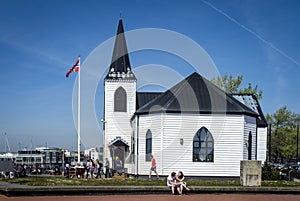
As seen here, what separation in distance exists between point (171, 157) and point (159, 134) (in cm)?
218

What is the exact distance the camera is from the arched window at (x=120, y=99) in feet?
168

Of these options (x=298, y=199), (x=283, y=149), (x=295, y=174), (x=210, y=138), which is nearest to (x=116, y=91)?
(x=210, y=138)

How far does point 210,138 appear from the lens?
34.8m

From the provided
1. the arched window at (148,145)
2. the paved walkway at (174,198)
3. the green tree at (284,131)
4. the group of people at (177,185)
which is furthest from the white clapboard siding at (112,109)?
the green tree at (284,131)

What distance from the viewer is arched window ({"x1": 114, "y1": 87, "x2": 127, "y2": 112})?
51.2 metres

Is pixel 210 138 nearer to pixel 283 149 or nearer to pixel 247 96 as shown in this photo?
pixel 247 96

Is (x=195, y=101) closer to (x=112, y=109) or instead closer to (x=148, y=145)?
(x=148, y=145)

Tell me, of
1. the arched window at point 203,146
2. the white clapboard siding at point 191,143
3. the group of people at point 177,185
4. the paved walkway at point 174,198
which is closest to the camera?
the paved walkway at point 174,198

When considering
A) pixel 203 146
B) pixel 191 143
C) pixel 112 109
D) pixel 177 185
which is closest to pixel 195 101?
pixel 191 143

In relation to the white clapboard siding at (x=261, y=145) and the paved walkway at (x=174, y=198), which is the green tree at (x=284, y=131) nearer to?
the white clapboard siding at (x=261, y=145)

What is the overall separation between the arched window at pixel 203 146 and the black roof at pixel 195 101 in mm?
1848

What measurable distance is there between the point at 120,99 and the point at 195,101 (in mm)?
17291

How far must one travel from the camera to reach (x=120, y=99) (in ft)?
169

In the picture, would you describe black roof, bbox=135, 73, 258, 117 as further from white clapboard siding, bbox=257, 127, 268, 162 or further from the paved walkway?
the paved walkway
